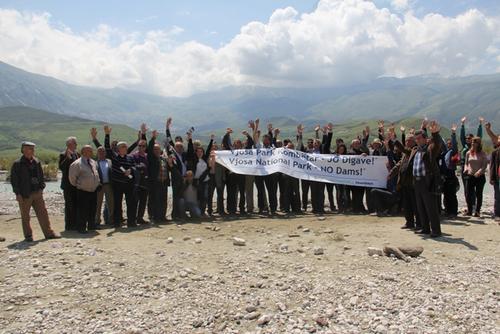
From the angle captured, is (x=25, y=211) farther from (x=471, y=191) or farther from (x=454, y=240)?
(x=471, y=191)

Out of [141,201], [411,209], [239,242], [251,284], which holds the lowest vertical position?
[251,284]

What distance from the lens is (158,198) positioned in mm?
14875

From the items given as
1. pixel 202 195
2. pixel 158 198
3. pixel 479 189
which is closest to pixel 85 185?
pixel 158 198

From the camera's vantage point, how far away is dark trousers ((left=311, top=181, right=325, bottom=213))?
16.4m

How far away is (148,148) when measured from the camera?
47.8ft

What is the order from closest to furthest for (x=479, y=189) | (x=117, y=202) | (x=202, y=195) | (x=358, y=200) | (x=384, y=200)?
(x=117, y=202), (x=479, y=189), (x=384, y=200), (x=202, y=195), (x=358, y=200)

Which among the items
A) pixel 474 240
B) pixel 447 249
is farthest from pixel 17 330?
pixel 474 240

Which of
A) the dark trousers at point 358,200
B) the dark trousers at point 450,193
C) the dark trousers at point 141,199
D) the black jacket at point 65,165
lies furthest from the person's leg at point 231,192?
the dark trousers at point 450,193

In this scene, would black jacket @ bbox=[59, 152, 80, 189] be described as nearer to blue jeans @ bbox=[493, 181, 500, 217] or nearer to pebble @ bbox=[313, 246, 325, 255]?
pebble @ bbox=[313, 246, 325, 255]

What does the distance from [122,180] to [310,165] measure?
23.7ft

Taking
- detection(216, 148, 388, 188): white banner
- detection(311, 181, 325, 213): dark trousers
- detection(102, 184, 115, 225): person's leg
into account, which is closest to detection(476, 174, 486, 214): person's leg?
detection(216, 148, 388, 188): white banner

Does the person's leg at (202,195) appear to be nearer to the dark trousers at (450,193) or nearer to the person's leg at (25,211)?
the person's leg at (25,211)

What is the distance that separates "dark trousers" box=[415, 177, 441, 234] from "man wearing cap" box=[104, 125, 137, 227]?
901cm

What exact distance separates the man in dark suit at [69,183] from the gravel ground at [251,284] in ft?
4.08
